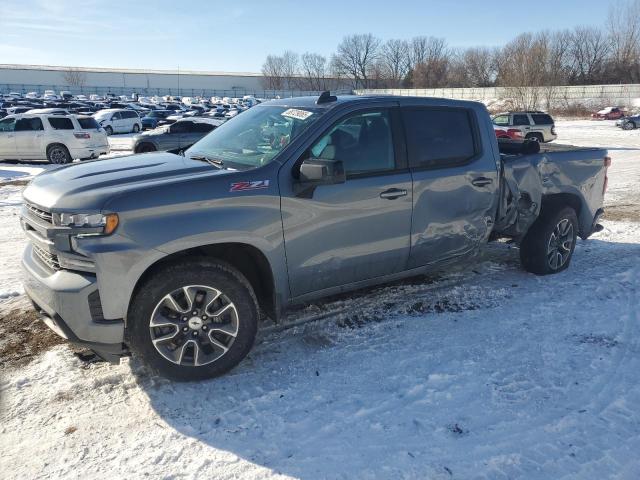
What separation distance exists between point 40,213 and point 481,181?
3.60m

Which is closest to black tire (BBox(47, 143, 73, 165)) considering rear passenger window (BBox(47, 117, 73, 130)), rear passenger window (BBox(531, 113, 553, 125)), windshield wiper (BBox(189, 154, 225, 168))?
rear passenger window (BBox(47, 117, 73, 130))

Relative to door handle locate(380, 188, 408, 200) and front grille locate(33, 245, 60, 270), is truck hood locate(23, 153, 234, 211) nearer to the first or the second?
front grille locate(33, 245, 60, 270)

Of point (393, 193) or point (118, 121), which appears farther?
point (118, 121)

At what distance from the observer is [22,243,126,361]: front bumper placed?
→ 306 centimetres

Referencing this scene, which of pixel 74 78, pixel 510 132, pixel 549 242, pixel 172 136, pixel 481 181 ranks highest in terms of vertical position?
pixel 74 78

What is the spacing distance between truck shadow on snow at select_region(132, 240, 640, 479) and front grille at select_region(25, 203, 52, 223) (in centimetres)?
122

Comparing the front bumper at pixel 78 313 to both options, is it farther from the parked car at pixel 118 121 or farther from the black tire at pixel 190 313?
the parked car at pixel 118 121

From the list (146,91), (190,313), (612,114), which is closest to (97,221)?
(190,313)

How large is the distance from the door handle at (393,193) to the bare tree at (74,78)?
11902cm

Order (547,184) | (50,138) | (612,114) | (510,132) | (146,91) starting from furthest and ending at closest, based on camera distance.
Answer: (146,91) < (612,114) < (510,132) < (50,138) < (547,184)

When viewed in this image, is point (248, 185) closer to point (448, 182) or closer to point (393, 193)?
point (393, 193)

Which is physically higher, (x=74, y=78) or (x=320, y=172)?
(x=74, y=78)

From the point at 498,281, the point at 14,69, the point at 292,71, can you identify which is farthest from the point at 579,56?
the point at 14,69

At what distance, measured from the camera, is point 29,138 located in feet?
55.2
